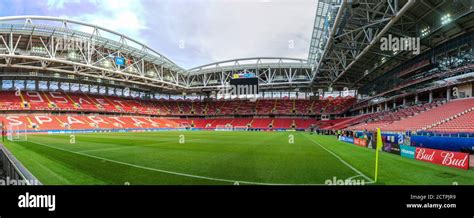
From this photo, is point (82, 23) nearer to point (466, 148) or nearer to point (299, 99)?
point (466, 148)

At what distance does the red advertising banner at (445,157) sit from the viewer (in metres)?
9.34

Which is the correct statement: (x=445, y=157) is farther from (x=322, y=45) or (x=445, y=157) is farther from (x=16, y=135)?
(x=16, y=135)

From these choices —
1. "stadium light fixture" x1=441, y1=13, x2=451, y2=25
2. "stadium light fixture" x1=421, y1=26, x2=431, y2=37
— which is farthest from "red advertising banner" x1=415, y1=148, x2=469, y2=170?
"stadium light fixture" x1=421, y1=26, x2=431, y2=37

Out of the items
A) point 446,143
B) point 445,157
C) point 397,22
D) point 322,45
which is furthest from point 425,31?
point 445,157

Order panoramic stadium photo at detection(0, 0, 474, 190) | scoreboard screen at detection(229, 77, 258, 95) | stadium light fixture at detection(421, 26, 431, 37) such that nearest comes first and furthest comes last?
panoramic stadium photo at detection(0, 0, 474, 190) → stadium light fixture at detection(421, 26, 431, 37) → scoreboard screen at detection(229, 77, 258, 95)

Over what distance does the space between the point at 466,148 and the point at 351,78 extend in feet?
114

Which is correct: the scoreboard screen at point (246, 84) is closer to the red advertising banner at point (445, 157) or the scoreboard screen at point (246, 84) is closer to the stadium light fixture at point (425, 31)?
the stadium light fixture at point (425, 31)

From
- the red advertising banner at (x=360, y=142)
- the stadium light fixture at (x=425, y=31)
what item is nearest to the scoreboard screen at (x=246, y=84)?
the red advertising banner at (x=360, y=142)

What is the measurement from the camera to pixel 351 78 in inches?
1735

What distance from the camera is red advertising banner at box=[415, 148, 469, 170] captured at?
934cm

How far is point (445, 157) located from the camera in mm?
10141

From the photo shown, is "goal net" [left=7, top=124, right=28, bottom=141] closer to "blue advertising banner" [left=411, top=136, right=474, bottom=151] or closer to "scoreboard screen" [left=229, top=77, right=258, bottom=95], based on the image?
"scoreboard screen" [left=229, top=77, right=258, bottom=95]
